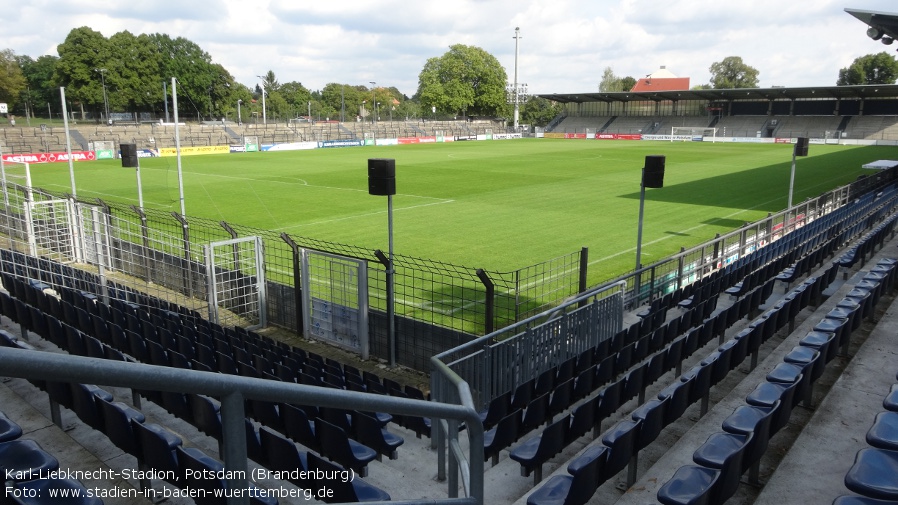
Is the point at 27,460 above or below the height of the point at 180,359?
above

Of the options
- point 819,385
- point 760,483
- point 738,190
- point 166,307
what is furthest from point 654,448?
point 738,190

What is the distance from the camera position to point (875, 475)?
13.6ft

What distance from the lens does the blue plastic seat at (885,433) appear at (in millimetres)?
4562

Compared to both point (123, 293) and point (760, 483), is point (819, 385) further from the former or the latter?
point (123, 293)

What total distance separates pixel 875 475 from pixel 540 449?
240 cm

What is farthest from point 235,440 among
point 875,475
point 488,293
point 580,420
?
point 488,293

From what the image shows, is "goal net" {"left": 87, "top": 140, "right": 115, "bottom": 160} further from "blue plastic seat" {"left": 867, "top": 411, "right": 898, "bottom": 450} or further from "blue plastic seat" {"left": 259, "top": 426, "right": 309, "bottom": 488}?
"blue plastic seat" {"left": 867, "top": 411, "right": 898, "bottom": 450}

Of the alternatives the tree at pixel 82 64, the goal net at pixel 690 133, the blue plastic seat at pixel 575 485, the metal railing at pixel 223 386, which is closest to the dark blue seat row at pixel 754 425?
the blue plastic seat at pixel 575 485

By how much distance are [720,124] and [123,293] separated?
85104 millimetres

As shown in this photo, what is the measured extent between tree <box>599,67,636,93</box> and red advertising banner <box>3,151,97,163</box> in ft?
406

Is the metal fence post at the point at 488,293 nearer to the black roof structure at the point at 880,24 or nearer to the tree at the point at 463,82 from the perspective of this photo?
the black roof structure at the point at 880,24

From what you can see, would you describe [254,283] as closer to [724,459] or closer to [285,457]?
[285,457]

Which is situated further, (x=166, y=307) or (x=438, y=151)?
(x=438, y=151)

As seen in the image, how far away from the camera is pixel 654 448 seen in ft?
21.1
